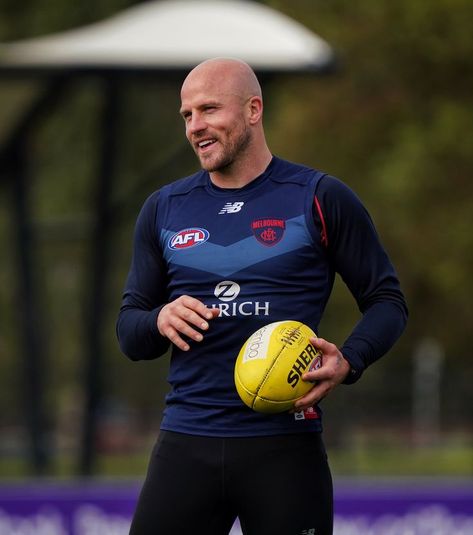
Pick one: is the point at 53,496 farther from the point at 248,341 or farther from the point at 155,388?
the point at 155,388

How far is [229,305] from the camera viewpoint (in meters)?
4.38

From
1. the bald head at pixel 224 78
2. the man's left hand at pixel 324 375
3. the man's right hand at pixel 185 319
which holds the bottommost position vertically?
the man's left hand at pixel 324 375

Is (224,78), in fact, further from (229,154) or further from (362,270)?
(362,270)

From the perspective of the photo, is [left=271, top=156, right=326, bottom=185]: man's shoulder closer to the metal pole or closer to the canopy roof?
the canopy roof

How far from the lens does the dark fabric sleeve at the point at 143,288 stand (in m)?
4.55

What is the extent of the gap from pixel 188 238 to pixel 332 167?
13.6 meters

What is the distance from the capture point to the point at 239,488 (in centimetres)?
437

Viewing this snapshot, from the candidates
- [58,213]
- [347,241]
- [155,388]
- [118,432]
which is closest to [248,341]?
[347,241]

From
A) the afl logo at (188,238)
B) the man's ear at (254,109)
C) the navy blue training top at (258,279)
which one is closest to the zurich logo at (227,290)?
the navy blue training top at (258,279)

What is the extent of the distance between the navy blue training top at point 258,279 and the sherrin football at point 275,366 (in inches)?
4.4

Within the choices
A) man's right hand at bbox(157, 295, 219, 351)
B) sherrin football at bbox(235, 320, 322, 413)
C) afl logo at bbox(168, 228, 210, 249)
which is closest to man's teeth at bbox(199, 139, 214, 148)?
afl logo at bbox(168, 228, 210, 249)

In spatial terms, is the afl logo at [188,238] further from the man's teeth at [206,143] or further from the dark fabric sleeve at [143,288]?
the man's teeth at [206,143]

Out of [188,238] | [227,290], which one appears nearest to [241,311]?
[227,290]

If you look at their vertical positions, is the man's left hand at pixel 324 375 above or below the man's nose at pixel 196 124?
below
